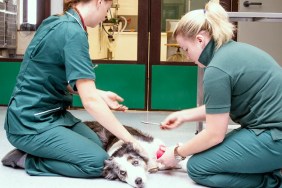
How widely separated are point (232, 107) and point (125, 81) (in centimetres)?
284

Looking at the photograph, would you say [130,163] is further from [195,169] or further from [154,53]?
[154,53]

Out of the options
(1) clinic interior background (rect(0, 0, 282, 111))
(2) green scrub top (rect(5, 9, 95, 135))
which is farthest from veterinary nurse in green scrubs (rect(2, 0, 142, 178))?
(1) clinic interior background (rect(0, 0, 282, 111))

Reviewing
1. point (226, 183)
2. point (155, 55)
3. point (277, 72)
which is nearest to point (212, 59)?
point (277, 72)

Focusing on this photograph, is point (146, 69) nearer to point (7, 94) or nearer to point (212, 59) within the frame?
point (7, 94)

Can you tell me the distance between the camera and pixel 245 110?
68.4 inches

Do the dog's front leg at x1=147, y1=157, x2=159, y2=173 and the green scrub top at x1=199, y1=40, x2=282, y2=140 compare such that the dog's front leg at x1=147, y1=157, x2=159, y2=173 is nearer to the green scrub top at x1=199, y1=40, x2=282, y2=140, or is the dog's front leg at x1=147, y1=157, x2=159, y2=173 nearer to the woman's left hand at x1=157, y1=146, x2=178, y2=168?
the woman's left hand at x1=157, y1=146, x2=178, y2=168

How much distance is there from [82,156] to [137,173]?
284mm

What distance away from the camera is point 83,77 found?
180 centimetres

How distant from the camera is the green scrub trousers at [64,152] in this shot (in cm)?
188

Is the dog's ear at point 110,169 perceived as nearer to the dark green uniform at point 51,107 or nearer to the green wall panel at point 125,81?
the dark green uniform at point 51,107

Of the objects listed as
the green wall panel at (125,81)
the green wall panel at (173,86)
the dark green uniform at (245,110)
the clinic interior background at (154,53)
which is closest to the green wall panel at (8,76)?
the clinic interior background at (154,53)

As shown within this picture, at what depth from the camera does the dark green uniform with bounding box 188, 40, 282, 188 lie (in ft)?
5.38

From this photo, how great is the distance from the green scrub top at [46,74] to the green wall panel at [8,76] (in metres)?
2.87

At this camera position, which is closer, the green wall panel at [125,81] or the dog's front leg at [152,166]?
the dog's front leg at [152,166]
